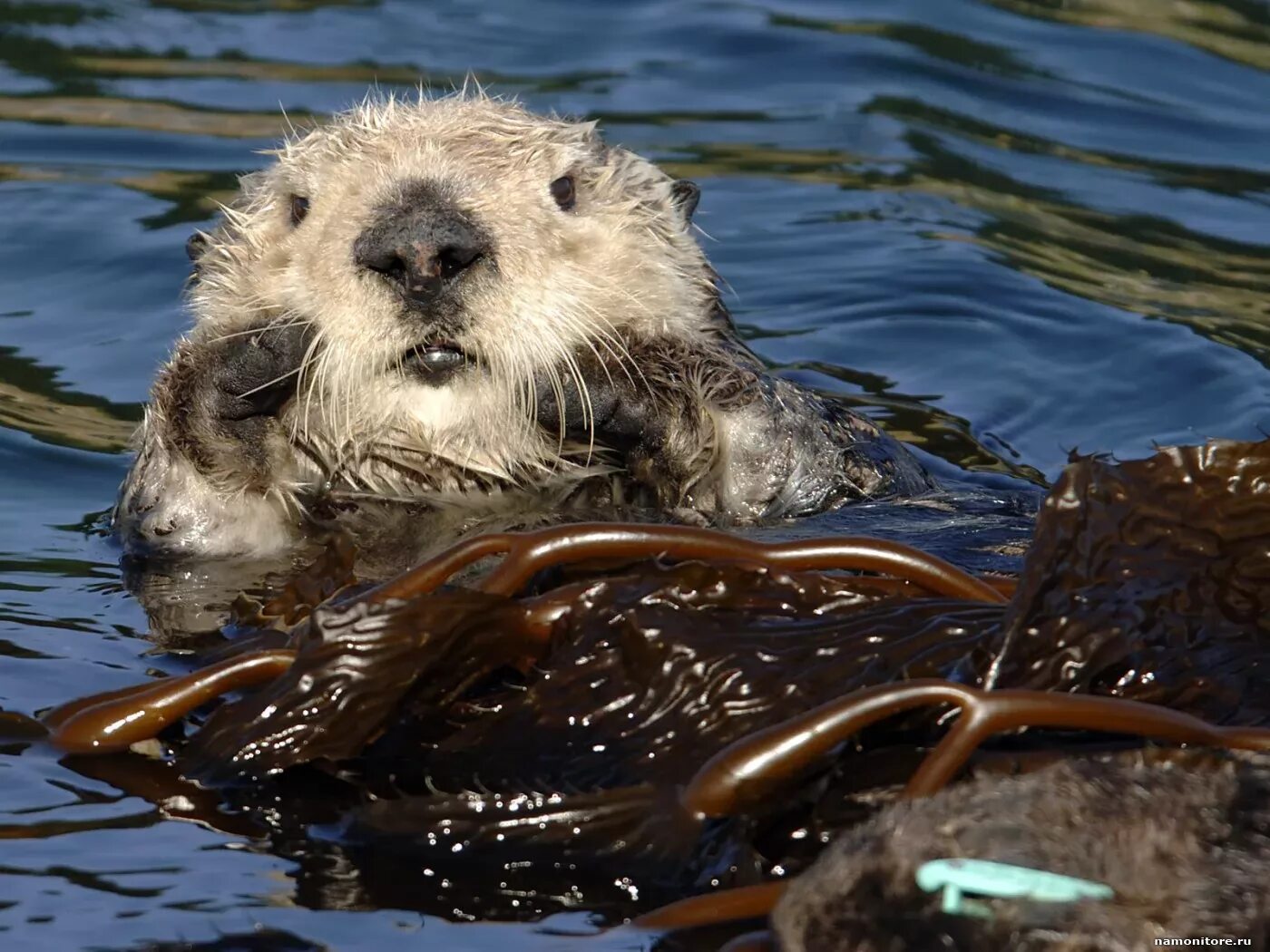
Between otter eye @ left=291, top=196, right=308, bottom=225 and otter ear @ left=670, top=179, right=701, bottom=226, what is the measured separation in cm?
122

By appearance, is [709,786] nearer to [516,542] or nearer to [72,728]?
[516,542]

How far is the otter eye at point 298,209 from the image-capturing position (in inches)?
177

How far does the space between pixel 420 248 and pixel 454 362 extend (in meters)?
0.33

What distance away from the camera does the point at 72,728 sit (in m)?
3.23

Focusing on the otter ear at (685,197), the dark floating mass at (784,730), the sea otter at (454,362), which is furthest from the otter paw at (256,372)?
the otter ear at (685,197)

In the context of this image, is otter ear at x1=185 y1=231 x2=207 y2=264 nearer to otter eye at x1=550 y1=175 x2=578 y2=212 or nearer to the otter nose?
otter eye at x1=550 y1=175 x2=578 y2=212

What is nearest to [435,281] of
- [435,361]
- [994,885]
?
[435,361]

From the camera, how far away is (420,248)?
380cm

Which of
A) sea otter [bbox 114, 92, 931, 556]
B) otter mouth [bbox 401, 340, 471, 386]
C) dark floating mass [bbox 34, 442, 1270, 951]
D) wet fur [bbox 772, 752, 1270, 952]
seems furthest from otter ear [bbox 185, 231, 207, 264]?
wet fur [bbox 772, 752, 1270, 952]

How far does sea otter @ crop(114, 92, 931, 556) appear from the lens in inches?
157

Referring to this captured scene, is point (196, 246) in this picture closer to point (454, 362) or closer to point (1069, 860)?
point (454, 362)

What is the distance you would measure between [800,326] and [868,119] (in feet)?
6.88

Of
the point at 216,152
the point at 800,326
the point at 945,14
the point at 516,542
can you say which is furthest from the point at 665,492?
the point at 945,14

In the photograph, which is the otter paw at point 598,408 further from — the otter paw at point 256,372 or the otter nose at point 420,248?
the otter paw at point 256,372
